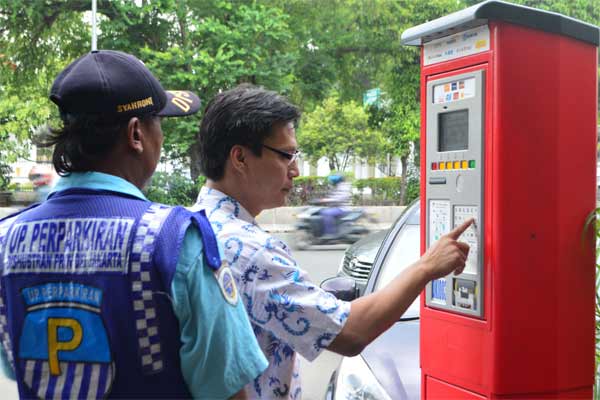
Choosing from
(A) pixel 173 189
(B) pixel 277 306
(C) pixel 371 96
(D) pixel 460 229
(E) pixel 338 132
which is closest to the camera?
(B) pixel 277 306

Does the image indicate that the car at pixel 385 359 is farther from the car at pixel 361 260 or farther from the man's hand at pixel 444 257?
the car at pixel 361 260

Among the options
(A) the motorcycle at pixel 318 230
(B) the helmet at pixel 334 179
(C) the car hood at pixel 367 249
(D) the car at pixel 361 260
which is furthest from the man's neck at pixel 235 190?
(B) the helmet at pixel 334 179

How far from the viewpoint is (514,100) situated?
2014 millimetres

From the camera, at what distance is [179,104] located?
1496 millimetres

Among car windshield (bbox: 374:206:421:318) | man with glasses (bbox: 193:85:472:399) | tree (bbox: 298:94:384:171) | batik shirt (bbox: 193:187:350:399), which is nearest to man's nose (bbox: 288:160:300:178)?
man with glasses (bbox: 193:85:472:399)

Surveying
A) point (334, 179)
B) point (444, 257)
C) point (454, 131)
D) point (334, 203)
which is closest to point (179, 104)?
point (444, 257)

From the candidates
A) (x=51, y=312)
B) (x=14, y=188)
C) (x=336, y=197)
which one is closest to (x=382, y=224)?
(x=336, y=197)

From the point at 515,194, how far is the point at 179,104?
1000mm

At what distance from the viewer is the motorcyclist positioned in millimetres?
13080

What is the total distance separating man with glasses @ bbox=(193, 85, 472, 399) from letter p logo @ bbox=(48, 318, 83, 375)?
0.40 metres

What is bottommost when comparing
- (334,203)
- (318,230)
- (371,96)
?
(318,230)

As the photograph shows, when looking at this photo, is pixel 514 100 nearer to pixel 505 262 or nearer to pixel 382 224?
pixel 505 262

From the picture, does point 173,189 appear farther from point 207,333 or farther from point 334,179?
point 207,333

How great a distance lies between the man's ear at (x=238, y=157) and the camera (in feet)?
5.58
